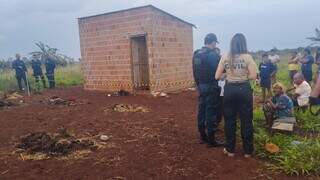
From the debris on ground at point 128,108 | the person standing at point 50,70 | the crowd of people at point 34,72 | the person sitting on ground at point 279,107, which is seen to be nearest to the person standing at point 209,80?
the person sitting on ground at point 279,107

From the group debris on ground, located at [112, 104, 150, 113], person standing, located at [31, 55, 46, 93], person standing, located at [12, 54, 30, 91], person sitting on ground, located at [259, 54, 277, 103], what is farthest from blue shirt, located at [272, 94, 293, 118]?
person standing, located at [31, 55, 46, 93]

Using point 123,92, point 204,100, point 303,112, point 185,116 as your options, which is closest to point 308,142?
point 204,100

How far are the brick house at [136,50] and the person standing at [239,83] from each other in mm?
8567

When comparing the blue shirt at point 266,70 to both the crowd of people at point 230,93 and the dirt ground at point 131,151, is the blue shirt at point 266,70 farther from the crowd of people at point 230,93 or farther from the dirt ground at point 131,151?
the crowd of people at point 230,93

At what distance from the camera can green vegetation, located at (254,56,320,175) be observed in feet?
16.9

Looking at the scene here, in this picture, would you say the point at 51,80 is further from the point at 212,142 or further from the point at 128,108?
the point at 212,142

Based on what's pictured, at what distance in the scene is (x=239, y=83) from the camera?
5.50 metres

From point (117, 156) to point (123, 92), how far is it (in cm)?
852

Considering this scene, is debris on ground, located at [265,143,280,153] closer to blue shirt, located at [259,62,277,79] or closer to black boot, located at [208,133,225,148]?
black boot, located at [208,133,225,148]

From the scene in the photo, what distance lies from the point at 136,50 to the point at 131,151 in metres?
8.92

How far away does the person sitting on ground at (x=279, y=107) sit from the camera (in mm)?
7000

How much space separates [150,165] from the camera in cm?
561

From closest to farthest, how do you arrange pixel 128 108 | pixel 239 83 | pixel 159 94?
pixel 239 83 → pixel 128 108 → pixel 159 94

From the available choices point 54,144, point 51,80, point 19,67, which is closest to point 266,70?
point 54,144
